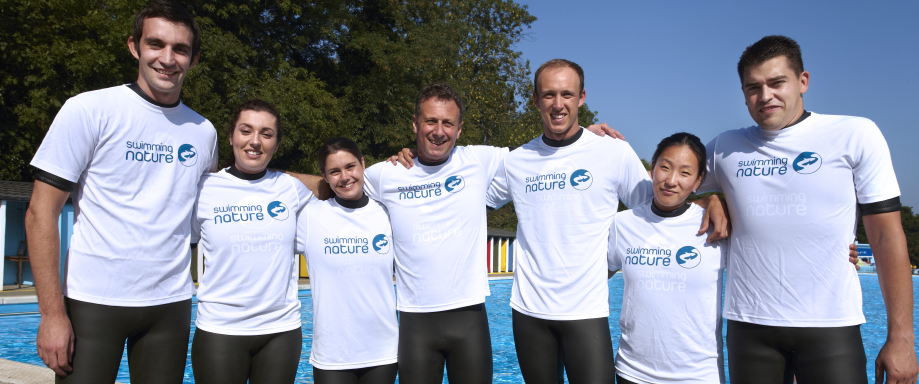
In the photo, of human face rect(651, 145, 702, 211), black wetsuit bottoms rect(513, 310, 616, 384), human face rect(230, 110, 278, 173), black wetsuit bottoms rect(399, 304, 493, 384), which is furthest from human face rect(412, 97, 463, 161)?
human face rect(651, 145, 702, 211)

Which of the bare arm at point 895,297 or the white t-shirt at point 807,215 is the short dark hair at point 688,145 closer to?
the white t-shirt at point 807,215

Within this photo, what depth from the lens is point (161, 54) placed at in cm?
295

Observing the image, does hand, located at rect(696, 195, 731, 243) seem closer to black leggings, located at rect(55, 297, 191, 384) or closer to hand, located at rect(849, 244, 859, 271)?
hand, located at rect(849, 244, 859, 271)

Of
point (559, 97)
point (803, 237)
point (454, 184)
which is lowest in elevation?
point (803, 237)

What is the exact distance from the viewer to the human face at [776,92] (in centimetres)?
287

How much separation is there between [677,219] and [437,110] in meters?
1.54

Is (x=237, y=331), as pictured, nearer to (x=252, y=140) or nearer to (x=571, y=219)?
(x=252, y=140)

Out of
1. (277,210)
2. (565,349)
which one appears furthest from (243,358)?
(565,349)

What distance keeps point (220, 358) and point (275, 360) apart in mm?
288

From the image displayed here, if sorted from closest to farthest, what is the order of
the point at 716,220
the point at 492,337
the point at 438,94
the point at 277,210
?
the point at 716,220 < the point at 277,210 < the point at 438,94 < the point at 492,337

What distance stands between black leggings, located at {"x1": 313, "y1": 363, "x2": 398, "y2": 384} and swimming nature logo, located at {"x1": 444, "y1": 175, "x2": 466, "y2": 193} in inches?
43.8

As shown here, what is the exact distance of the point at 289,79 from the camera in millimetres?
15695

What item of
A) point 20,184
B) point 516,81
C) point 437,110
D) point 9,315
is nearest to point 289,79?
point 20,184

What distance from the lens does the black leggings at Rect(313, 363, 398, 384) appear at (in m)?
3.35
